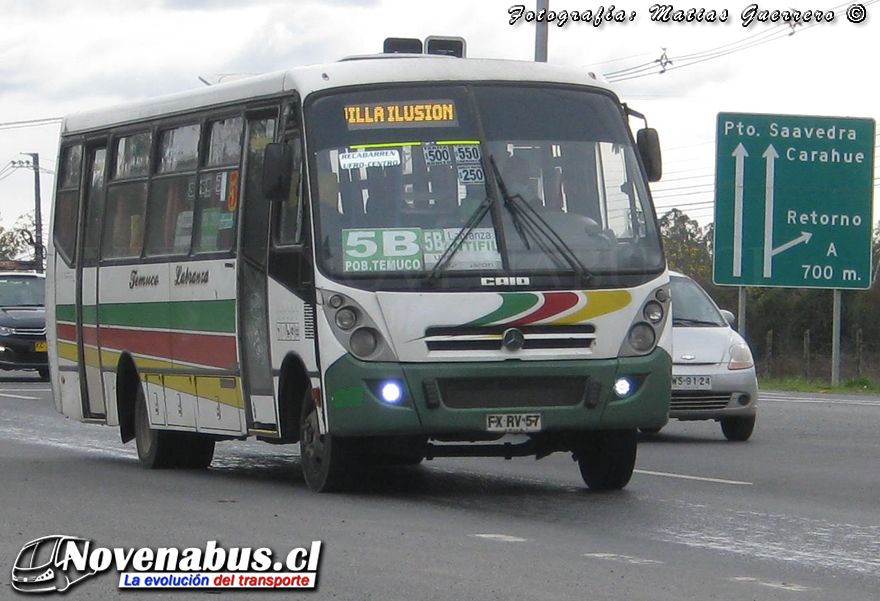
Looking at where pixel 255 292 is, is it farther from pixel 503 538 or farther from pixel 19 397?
pixel 19 397

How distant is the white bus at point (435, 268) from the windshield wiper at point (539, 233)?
1 cm

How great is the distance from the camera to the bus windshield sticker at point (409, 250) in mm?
11820

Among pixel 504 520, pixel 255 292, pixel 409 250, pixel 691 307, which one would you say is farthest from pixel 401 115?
pixel 691 307

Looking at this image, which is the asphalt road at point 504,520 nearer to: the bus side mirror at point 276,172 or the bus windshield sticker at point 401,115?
the bus side mirror at point 276,172

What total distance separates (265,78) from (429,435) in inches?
117

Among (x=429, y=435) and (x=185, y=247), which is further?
(x=185, y=247)

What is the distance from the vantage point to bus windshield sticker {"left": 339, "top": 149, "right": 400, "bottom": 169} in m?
12.1

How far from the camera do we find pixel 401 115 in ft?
40.4

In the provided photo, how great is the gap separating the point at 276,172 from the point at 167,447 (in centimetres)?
361

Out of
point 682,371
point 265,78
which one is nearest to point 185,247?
point 265,78

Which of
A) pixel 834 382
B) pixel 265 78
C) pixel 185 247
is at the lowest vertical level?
pixel 834 382

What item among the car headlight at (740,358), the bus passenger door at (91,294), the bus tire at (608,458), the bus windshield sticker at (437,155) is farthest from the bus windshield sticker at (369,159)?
the car headlight at (740,358)

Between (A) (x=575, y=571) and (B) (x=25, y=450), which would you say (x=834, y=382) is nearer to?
(B) (x=25, y=450)

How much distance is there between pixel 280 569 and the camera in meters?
8.63
